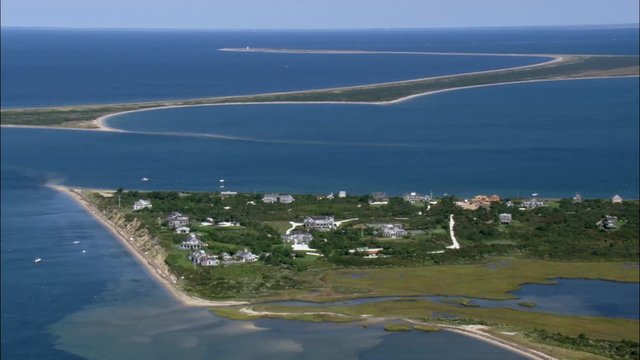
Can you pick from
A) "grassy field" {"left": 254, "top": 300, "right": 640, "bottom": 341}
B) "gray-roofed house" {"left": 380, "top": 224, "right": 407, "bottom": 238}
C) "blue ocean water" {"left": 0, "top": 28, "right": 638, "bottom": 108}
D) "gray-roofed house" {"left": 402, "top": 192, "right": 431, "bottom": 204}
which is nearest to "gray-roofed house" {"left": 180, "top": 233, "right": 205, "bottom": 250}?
"grassy field" {"left": 254, "top": 300, "right": 640, "bottom": 341}

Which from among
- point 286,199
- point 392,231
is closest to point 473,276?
point 392,231

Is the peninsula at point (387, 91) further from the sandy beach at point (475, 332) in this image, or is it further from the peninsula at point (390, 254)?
the sandy beach at point (475, 332)

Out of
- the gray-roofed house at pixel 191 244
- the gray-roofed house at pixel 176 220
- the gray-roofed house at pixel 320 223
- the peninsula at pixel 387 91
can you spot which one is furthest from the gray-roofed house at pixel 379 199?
the peninsula at pixel 387 91

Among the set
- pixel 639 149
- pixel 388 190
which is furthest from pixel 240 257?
pixel 639 149

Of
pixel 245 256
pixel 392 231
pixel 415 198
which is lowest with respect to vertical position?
pixel 415 198

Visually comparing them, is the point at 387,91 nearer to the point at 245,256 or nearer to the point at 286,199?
the point at 286,199

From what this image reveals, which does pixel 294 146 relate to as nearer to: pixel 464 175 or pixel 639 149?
pixel 464 175

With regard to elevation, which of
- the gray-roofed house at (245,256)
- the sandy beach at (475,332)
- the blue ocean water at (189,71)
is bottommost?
the blue ocean water at (189,71)
